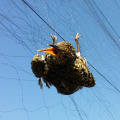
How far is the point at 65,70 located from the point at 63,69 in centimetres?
1

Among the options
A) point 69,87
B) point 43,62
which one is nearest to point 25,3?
point 43,62

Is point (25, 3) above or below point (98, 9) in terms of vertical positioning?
below

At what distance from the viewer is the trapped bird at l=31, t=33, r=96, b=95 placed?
0.72m

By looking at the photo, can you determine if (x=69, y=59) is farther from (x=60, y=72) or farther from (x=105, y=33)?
(x=105, y=33)

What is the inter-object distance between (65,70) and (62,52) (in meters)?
0.09

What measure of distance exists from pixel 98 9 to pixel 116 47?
345 millimetres

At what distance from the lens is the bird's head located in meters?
0.70

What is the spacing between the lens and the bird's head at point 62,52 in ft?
2.29

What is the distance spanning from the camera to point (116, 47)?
5.58 ft

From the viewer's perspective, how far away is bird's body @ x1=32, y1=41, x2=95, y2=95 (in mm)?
722

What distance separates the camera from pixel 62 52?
0.71 m

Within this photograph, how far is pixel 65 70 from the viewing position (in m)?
0.77

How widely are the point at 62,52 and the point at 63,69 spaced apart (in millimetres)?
90

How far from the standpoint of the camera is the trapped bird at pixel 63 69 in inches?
28.4
